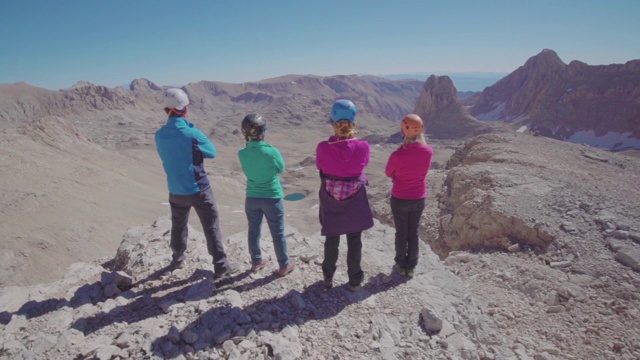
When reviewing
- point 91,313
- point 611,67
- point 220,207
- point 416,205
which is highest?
point 611,67

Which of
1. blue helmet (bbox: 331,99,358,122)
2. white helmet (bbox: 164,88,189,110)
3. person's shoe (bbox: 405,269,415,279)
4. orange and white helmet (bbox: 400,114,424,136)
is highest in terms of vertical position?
white helmet (bbox: 164,88,189,110)

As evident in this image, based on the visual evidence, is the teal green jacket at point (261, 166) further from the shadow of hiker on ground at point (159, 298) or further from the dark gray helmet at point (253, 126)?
the shadow of hiker on ground at point (159, 298)

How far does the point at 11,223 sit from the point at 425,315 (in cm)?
2271

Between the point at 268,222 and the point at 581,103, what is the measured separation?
108157mm

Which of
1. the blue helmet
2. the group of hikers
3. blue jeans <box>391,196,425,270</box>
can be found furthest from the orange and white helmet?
blue jeans <box>391,196,425,270</box>

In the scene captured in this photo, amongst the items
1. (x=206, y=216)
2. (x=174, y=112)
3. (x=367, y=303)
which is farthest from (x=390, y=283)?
(x=174, y=112)

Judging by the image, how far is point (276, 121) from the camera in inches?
5856

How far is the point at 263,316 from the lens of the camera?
164 inches

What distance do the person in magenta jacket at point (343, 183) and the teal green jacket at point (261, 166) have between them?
66 centimetres

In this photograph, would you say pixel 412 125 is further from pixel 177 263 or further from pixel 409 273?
pixel 177 263

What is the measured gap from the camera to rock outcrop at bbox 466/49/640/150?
74.8m

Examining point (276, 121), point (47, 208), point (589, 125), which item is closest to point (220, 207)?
point (47, 208)

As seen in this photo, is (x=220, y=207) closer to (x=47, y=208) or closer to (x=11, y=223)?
(x=47, y=208)

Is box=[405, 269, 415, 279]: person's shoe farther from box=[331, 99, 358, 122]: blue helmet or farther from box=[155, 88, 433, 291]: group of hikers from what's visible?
box=[331, 99, 358, 122]: blue helmet
